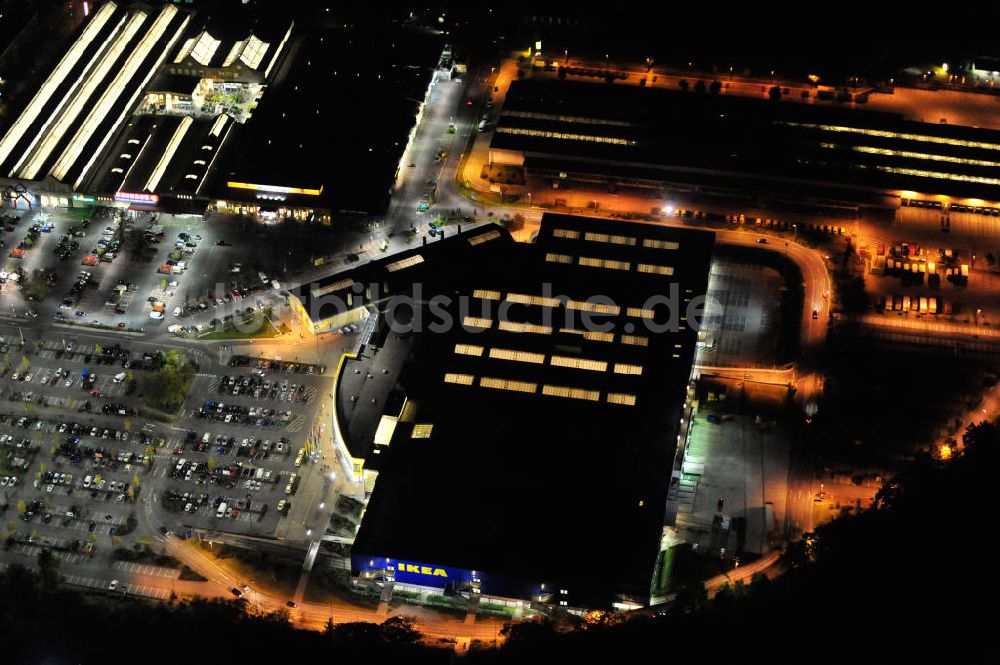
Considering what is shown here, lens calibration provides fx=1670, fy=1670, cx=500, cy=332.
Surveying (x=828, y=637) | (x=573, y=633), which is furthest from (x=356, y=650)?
(x=828, y=637)

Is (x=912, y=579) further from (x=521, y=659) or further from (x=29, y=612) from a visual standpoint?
(x=29, y=612)

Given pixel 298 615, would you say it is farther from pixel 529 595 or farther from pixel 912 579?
pixel 912 579

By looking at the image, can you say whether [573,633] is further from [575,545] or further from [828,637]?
[828,637]

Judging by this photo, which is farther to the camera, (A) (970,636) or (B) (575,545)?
(B) (575,545)

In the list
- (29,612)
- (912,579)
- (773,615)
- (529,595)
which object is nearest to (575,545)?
(529,595)

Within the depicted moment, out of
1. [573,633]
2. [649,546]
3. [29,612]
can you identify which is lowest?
[29,612]

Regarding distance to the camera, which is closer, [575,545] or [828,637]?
[828,637]

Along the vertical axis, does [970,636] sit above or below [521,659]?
above

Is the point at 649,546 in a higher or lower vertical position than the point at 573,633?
higher

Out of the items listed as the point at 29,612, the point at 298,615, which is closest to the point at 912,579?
the point at 298,615
